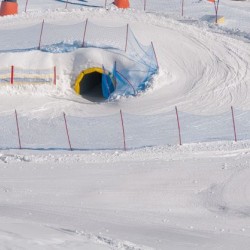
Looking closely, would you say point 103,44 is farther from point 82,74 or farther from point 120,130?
point 120,130

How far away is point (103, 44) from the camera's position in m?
35.1

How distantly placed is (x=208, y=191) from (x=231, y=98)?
9.43m

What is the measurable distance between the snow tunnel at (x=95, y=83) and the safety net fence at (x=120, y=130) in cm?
379

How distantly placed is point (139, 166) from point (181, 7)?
17991 millimetres

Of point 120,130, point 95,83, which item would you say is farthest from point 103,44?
point 120,130

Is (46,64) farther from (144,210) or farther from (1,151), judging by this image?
(144,210)

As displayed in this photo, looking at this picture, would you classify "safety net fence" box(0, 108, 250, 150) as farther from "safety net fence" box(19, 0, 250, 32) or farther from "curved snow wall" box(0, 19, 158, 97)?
"safety net fence" box(19, 0, 250, 32)

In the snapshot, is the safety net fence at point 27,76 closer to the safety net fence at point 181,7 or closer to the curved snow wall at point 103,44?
the curved snow wall at point 103,44

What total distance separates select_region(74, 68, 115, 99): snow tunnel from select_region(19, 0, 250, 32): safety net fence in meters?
5.73

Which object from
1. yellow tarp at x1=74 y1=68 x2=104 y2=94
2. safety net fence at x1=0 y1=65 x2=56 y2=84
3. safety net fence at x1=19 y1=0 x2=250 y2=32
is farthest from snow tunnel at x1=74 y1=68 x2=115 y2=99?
safety net fence at x1=19 y1=0 x2=250 y2=32

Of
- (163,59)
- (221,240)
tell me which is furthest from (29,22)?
(221,240)

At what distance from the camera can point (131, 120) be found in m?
29.2

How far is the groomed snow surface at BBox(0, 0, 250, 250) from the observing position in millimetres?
18672

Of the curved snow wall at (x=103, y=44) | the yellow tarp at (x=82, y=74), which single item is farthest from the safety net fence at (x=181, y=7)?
the yellow tarp at (x=82, y=74)
